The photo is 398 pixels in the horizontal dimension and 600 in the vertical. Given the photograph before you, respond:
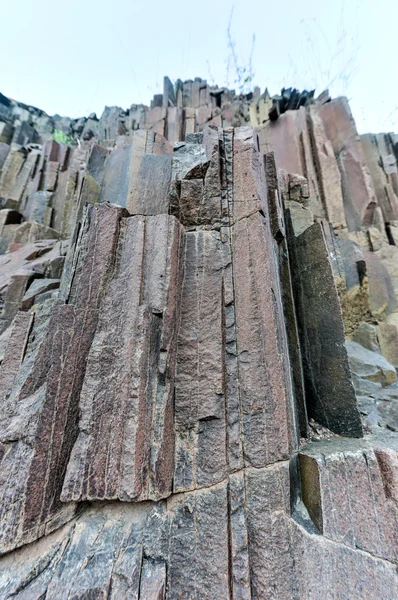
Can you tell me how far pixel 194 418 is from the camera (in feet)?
6.29

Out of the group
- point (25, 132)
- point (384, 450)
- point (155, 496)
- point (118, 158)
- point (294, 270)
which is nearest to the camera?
point (155, 496)

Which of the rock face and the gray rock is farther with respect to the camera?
the gray rock

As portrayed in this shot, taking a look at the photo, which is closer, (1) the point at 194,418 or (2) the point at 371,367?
(1) the point at 194,418

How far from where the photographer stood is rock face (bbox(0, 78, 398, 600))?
1.56m

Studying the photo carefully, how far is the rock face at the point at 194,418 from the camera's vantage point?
156 cm

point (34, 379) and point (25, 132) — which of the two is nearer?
point (34, 379)

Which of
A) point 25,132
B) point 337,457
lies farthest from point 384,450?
point 25,132

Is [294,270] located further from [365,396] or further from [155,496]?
[155,496]

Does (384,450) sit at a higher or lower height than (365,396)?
lower

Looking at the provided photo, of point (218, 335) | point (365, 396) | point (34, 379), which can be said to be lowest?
point (365, 396)

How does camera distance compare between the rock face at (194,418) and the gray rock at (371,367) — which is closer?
the rock face at (194,418)

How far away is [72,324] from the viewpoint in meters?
1.99

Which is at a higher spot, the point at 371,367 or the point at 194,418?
the point at 371,367

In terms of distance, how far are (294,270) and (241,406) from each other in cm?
175
